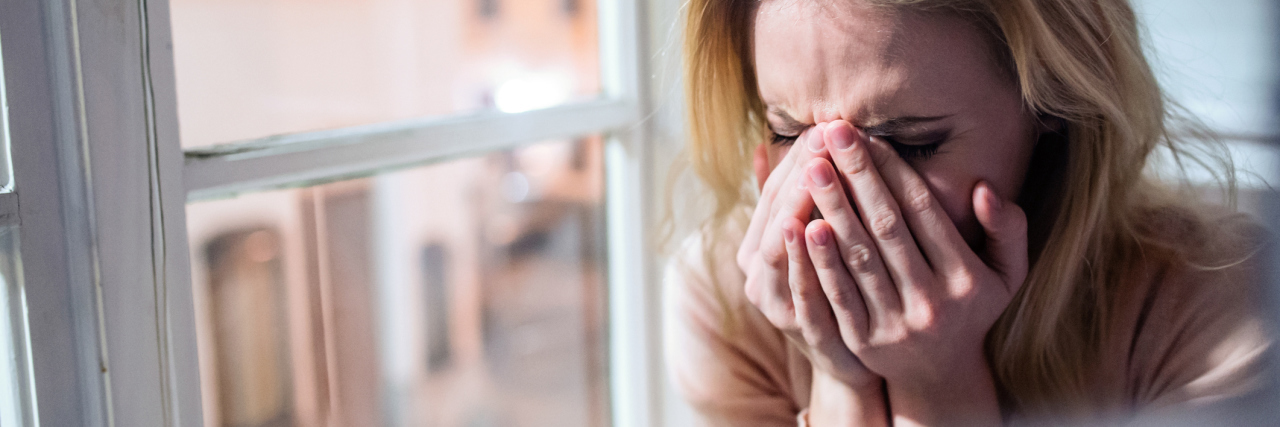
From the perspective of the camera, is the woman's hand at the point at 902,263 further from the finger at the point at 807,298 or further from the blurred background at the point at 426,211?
the blurred background at the point at 426,211

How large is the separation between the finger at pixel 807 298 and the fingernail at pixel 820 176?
40mm

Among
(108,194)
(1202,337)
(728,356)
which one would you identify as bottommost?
(728,356)

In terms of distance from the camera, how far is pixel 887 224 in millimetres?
574

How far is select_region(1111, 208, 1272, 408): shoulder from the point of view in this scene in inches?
21.5

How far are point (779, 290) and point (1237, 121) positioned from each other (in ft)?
1.08

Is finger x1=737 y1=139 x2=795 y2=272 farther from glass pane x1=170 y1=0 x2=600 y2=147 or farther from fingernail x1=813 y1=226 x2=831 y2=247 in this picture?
glass pane x1=170 y1=0 x2=600 y2=147

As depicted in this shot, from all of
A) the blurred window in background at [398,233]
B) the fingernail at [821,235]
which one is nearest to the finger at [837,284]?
the fingernail at [821,235]

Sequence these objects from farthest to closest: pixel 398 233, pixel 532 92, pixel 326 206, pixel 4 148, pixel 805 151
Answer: pixel 532 92 → pixel 398 233 → pixel 326 206 → pixel 805 151 → pixel 4 148

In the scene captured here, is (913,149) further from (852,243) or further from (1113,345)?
(1113,345)

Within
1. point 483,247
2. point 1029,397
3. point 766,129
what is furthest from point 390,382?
point 1029,397

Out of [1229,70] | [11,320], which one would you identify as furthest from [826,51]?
[11,320]

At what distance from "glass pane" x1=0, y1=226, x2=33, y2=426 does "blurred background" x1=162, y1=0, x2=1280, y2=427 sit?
131 millimetres

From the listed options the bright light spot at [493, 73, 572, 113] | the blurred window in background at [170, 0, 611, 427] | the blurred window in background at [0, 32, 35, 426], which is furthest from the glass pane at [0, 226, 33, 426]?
the bright light spot at [493, 73, 572, 113]

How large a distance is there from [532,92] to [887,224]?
513 mm
